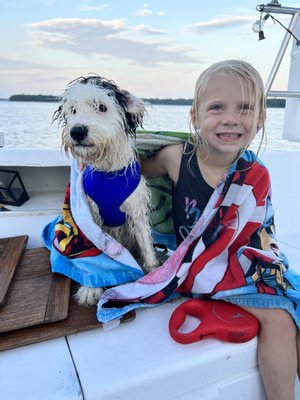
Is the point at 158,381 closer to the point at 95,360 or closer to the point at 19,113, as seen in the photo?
the point at 95,360

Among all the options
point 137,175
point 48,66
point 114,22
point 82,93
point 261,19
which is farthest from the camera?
point 114,22

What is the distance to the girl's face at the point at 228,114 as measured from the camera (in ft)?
4.09

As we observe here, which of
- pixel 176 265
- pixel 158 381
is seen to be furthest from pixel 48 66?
pixel 158 381

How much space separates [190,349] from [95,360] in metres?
0.27

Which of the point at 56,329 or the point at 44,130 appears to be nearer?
the point at 56,329

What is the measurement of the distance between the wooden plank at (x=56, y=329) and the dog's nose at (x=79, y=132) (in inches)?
A: 23.4

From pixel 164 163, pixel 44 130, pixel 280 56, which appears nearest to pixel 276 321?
pixel 164 163

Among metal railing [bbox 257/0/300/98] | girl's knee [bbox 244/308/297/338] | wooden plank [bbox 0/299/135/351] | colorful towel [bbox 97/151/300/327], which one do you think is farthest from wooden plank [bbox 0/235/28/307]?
metal railing [bbox 257/0/300/98]

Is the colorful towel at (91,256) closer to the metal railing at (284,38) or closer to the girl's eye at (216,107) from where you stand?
the girl's eye at (216,107)

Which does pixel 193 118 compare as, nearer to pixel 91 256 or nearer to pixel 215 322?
pixel 91 256

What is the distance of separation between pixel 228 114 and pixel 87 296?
0.88 meters

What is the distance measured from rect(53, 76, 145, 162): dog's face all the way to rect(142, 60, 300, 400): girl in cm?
30

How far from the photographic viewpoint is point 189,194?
1.45 m

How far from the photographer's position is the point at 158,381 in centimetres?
85
